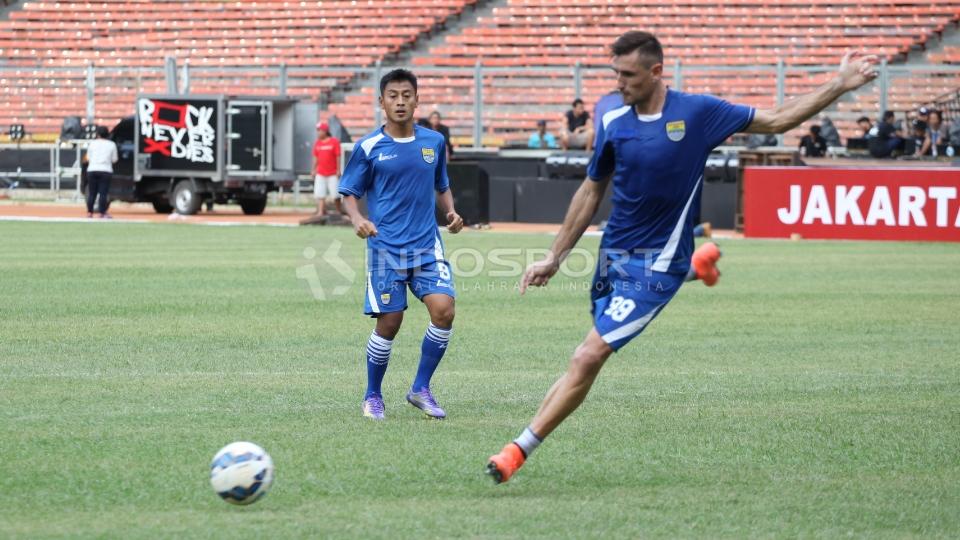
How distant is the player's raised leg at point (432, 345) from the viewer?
9016mm

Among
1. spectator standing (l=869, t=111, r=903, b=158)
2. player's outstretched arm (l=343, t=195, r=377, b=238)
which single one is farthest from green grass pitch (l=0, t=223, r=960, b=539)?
spectator standing (l=869, t=111, r=903, b=158)

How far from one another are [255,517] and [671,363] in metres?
5.65

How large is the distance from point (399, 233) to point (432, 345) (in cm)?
70

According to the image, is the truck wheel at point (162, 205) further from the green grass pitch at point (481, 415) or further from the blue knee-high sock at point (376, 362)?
the blue knee-high sock at point (376, 362)

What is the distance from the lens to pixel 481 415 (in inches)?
353

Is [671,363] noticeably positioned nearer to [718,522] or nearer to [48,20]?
[718,522]

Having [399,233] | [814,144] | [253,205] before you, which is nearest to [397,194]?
[399,233]

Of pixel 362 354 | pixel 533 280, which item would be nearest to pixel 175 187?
pixel 362 354

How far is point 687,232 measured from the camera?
718cm

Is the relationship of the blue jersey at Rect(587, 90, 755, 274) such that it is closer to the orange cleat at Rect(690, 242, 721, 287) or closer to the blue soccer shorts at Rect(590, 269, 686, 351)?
the blue soccer shorts at Rect(590, 269, 686, 351)

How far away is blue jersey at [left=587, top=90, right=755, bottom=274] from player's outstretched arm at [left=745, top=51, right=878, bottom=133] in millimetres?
160

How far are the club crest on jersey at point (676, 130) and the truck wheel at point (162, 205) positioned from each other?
29.2 metres

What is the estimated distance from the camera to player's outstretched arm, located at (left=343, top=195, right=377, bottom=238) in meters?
8.84

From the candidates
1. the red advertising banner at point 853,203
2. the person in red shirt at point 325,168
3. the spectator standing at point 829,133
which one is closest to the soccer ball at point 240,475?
the red advertising banner at point 853,203
